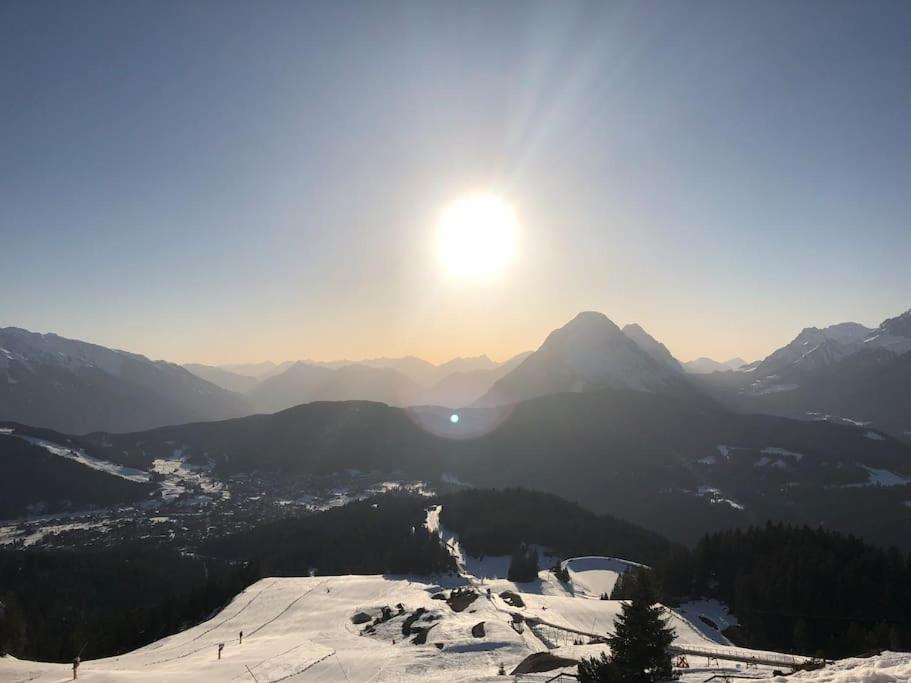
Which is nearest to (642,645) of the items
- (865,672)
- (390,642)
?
(865,672)

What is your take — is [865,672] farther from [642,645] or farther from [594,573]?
[594,573]

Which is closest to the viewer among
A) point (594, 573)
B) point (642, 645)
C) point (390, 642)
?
point (642, 645)

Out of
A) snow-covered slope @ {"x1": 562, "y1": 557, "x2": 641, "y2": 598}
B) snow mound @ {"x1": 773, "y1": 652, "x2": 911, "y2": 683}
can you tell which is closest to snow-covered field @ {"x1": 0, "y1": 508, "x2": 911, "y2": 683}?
snow mound @ {"x1": 773, "y1": 652, "x2": 911, "y2": 683}

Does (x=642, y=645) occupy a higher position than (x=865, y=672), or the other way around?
(x=865, y=672)

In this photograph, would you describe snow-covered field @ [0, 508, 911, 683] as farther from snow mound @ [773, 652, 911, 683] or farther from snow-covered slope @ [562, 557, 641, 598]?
snow-covered slope @ [562, 557, 641, 598]

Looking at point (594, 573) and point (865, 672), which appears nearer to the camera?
point (865, 672)

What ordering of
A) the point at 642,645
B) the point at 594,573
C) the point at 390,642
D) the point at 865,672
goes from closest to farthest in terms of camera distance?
1. the point at 865,672
2. the point at 642,645
3. the point at 390,642
4. the point at 594,573

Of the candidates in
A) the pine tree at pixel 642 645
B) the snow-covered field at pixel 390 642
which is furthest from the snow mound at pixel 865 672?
the pine tree at pixel 642 645

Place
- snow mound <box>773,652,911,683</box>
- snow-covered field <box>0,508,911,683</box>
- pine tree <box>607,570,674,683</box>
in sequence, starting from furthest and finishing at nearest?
snow-covered field <box>0,508,911,683</box>
pine tree <box>607,570,674,683</box>
snow mound <box>773,652,911,683</box>
